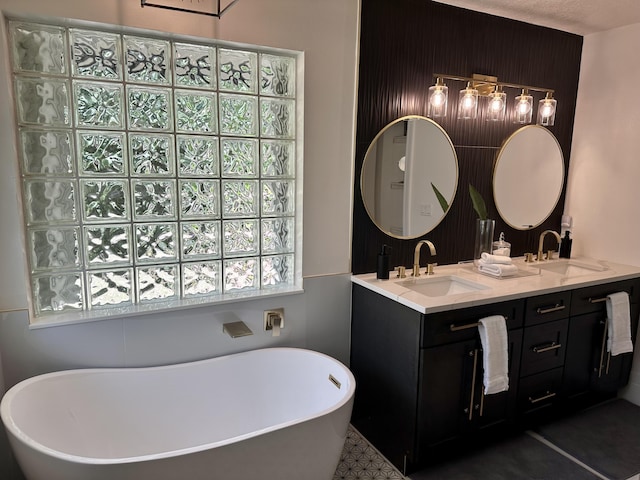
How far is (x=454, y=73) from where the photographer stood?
263 centimetres

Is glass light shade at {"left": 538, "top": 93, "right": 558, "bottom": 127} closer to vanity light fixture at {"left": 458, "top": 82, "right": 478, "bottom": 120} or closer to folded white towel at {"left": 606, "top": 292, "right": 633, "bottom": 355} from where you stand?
vanity light fixture at {"left": 458, "top": 82, "right": 478, "bottom": 120}

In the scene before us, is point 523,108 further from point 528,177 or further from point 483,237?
point 483,237

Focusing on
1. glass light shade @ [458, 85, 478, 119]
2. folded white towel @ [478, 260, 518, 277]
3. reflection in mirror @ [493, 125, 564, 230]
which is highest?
glass light shade @ [458, 85, 478, 119]

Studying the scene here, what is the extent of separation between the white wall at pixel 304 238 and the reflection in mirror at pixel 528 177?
1.19 m

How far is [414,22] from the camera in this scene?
2447 mm

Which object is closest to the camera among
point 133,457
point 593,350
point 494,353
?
point 133,457

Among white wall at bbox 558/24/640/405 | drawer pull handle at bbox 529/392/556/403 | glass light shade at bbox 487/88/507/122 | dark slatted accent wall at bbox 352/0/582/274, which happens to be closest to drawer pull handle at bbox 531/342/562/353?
drawer pull handle at bbox 529/392/556/403

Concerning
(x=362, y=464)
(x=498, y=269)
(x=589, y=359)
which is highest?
(x=498, y=269)

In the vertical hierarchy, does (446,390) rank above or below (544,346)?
below

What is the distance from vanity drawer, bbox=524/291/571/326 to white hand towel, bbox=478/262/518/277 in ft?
0.84

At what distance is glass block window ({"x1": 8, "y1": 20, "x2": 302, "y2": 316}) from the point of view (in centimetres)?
182

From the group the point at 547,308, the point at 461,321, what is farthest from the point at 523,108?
the point at 461,321

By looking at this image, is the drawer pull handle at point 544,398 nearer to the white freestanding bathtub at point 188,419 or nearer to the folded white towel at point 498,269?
the folded white towel at point 498,269

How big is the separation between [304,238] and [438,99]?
1.09 metres
